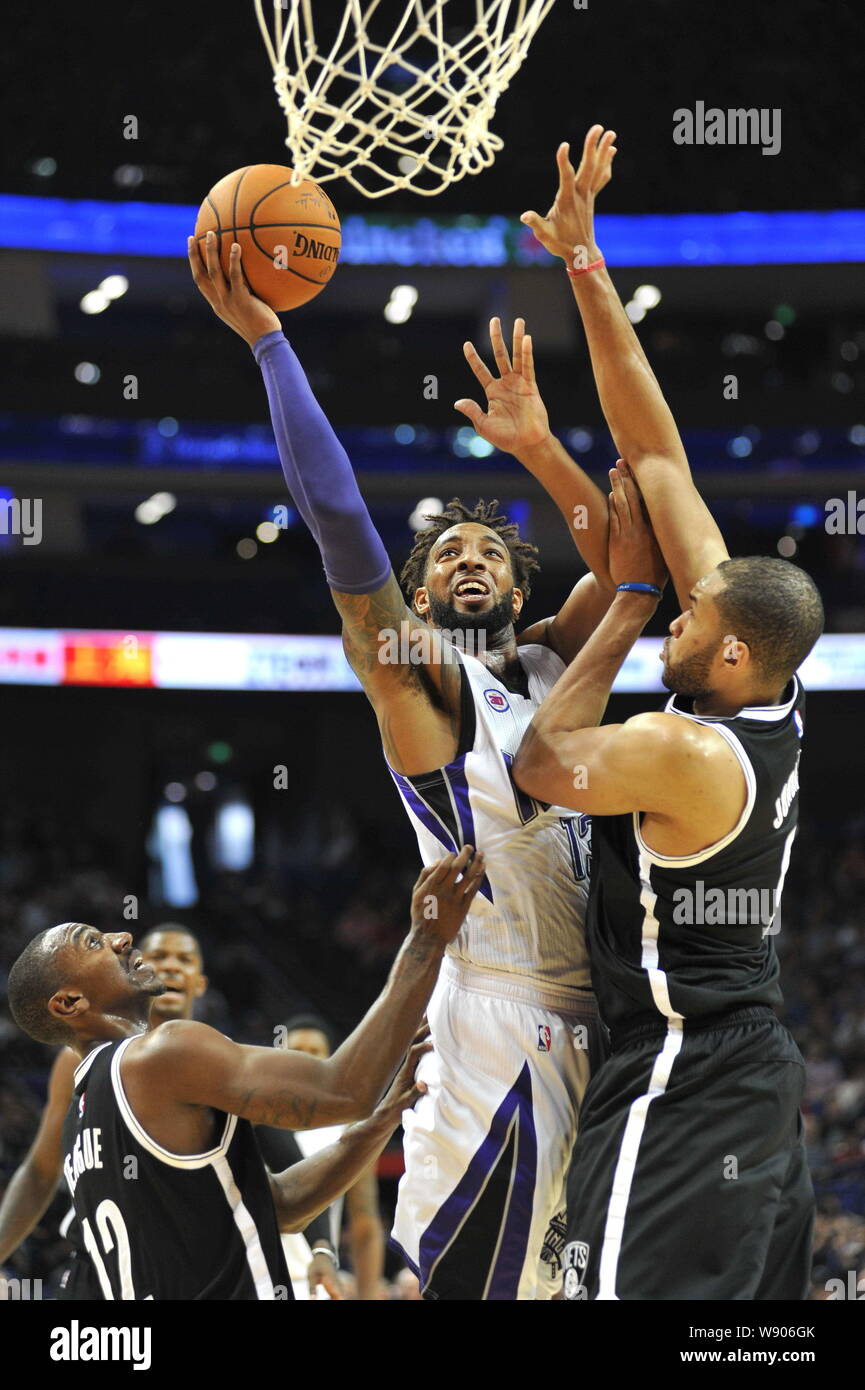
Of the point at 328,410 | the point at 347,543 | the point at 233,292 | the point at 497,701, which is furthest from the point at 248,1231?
the point at 328,410

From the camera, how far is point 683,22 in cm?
1898

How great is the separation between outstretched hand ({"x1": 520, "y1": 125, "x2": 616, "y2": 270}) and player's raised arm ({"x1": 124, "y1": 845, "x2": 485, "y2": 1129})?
5.10ft

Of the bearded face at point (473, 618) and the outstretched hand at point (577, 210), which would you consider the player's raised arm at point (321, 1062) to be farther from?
the outstretched hand at point (577, 210)

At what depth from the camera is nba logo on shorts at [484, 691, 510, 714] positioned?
3.72 meters

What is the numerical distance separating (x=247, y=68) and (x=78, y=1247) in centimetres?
1846

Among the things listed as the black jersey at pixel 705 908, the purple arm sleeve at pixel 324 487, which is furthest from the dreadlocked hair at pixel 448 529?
the black jersey at pixel 705 908

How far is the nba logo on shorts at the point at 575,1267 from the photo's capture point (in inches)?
126

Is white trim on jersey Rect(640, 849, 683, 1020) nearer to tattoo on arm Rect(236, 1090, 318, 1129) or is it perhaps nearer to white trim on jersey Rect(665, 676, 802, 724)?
white trim on jersey Rect(665, 676, 802, 724)

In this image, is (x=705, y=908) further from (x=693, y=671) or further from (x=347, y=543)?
(x=347, y=543)

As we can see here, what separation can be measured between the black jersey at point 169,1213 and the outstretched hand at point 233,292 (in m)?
1.69

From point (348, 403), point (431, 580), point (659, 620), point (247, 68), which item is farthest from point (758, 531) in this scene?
point (431, 580)

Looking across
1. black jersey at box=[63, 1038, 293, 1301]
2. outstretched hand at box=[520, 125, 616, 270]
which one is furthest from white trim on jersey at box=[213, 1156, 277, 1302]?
outstretched hand at box=[520, 125, 616, 270]

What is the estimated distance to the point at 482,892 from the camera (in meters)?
3.58
